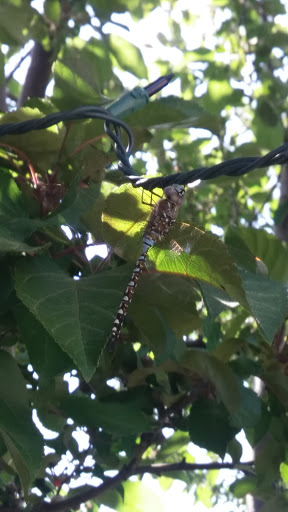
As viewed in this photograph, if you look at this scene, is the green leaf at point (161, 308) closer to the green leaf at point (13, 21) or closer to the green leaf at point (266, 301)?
the green leaf at point (266, 301)

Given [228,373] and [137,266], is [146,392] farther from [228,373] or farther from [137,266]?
[137,266]

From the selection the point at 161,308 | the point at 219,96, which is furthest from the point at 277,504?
the point at 219,96

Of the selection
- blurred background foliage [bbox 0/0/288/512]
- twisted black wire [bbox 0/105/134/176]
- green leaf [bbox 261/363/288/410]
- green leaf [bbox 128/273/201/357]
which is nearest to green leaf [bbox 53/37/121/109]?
blurred background foliage [bbox 0/0/288/512]

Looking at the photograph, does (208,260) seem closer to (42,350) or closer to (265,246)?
(42,350)

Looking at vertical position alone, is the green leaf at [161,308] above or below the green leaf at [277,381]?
above

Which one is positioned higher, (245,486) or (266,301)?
(266,301)

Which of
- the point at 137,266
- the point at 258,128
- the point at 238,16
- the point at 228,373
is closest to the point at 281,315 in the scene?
the point at 137,266

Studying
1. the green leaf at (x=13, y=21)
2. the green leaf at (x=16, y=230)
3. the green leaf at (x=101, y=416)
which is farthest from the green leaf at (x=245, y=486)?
the green leaf at (x=13, y=21)

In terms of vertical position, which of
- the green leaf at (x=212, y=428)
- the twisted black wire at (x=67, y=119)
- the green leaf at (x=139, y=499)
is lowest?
the green leaf at (x=139, y=499)
